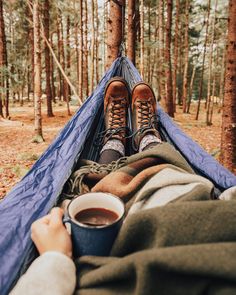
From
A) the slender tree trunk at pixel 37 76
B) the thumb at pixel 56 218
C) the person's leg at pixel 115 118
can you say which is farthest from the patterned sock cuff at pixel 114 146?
the slender tree trunk at pixel 37 76

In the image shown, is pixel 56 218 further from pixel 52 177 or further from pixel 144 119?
pixel 144 119

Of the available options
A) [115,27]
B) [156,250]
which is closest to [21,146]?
[115,27]

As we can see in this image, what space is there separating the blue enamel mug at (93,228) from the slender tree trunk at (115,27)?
2.75 metres

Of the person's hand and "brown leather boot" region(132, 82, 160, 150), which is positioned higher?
"brown leather boot" region(132, 82, 160, 150)

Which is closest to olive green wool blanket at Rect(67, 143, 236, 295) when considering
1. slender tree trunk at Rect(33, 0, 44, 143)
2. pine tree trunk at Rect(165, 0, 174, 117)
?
slender tree trunk at Rect(33, 0, 44, 143)

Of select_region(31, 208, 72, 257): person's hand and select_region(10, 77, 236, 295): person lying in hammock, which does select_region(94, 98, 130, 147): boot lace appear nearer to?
select_region(10, 77, 236, 295): person lying in hammock

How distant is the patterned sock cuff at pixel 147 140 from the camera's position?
1.61 m

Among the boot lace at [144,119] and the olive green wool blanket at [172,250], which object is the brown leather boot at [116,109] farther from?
the olive green wool blanket at [172,250]

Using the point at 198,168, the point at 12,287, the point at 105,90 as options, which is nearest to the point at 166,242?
the point at 12,287

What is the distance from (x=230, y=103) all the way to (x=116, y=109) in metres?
1.61

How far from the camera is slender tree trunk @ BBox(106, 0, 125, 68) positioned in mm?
3176

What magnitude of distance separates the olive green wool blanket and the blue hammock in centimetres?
21

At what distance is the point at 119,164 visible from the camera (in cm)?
128

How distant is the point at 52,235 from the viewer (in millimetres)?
745
